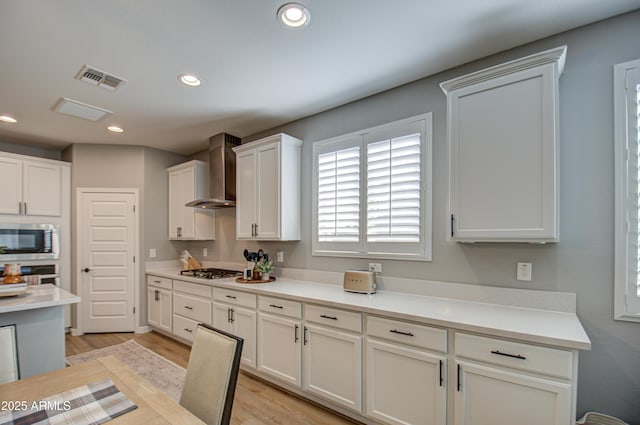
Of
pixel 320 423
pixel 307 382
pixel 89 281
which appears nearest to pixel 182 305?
pixel 89 281

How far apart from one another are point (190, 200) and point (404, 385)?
3.70 m

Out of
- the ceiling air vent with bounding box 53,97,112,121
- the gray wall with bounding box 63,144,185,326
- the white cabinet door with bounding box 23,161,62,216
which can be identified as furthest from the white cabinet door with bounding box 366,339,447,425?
the white cabinet door with bounding box 23,161,62,216

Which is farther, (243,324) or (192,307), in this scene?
(192,307)

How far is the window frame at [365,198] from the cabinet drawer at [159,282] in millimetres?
2184

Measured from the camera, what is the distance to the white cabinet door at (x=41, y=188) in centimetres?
408

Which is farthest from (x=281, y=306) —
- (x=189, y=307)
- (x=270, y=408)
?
(x=189, y=307)

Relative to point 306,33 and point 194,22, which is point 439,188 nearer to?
point 306,33

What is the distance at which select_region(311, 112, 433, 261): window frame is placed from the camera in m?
2.48

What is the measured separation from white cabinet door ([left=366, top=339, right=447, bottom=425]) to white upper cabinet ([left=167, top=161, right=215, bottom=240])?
322 cm

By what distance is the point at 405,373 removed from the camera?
6.46 feet

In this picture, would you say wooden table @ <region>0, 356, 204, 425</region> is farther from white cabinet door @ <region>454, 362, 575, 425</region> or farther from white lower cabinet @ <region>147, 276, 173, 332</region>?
white lower cabinet @ <region>147, 276, 173, 332</region>

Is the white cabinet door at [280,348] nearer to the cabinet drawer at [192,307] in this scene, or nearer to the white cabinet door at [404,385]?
the white cabinet door at [404,385]

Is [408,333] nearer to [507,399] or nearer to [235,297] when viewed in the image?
[507,399]

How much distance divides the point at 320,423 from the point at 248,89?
9.16ft
